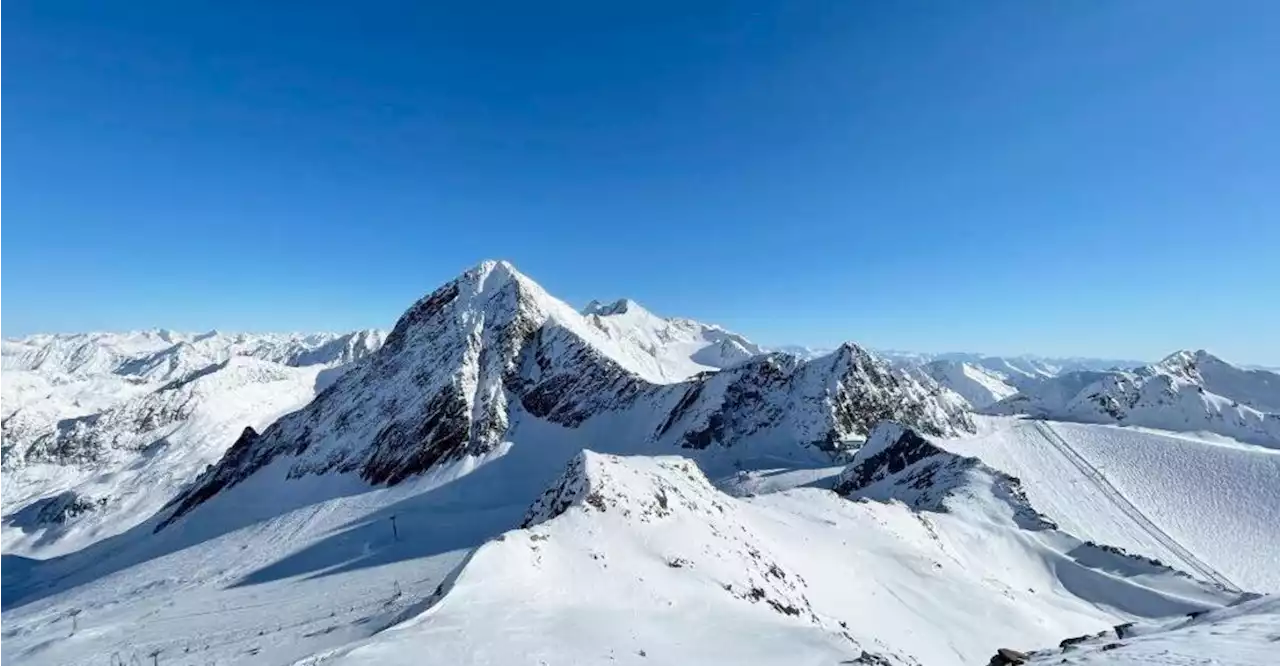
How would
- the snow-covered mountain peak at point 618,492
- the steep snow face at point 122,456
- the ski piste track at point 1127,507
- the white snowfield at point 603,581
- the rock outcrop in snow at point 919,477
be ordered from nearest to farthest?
1. the white snowfield at point 603,581
2. the snow-covered mountain peak at point 618,492
3. the ski piste track at point 1127,507
4. the rock outcrop in snow at point 919,477
5. the steep snow face at point 122,456

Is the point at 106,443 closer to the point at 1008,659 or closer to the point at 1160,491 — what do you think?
the point at 1008,659

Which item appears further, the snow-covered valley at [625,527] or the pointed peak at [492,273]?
the pointed peak at [492,273]

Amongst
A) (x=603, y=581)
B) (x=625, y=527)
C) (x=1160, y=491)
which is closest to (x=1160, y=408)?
(x=1160, y=491)

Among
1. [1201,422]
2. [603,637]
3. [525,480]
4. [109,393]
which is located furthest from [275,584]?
[109,393]

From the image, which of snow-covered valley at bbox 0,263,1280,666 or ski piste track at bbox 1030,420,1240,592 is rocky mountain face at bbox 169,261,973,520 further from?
ski piste track at bbox 1030,420,1240,592

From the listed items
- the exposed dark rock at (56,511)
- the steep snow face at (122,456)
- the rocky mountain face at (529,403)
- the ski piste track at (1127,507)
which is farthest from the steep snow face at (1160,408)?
the exposed dark rock at (56,511)

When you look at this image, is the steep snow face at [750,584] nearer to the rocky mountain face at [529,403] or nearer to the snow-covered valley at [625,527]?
the snow-covered valley at [625,527]

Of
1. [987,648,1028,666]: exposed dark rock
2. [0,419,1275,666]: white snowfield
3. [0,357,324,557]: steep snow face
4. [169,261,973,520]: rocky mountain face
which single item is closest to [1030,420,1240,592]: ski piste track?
[0,419,1275,666]: white snowfield
